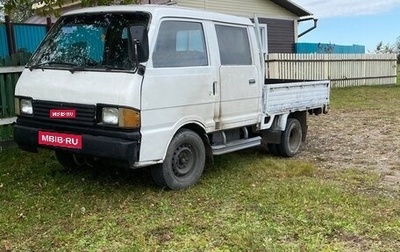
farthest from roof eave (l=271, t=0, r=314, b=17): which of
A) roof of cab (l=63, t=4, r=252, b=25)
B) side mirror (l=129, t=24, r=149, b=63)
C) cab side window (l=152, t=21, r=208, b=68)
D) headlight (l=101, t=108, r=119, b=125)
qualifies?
headlight (l=101, t=108, r=119, b=125)

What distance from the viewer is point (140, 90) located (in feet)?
15.0

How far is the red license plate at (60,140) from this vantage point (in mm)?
4770

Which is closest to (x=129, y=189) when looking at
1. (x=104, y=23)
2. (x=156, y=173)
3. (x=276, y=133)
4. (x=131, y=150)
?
(x=156, y=173)

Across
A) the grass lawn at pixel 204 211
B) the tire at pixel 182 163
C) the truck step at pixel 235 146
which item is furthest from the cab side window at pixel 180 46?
the grass lawn at pixel 204 211

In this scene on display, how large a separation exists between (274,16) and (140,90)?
673 inches

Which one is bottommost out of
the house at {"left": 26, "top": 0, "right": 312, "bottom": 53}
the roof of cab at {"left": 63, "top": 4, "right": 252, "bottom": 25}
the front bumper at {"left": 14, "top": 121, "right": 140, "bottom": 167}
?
the front bumper at {"left": 14, "top": 121, "right": 140, "bottom": 167}

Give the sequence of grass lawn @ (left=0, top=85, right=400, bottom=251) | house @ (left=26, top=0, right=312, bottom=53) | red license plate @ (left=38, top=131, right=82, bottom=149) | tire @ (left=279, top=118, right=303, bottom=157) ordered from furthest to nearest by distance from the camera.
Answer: house @ (left=26, top=0, right=312, bottom=53) < tire @ (left=279, top=118, right=303, bottom=157) < red license plate @ (left=38, top=131, right=82, bottom=149) < grass lawn @ (left=0, top=85, right=400, bottom=251)

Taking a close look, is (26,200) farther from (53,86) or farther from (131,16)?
(131,16)

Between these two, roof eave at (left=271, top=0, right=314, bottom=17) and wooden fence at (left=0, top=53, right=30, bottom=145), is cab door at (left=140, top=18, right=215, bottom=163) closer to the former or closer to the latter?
wooden fence at (left=0, top=53, right=30, bottom=145)

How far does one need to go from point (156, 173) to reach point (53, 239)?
1.44m

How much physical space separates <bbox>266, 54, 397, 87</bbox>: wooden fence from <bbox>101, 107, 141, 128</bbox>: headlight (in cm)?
1343

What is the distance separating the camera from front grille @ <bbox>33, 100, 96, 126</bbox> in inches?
185

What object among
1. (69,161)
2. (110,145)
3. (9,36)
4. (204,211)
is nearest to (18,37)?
(9,36)

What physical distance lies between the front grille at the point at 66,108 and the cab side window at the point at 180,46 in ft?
2.80
